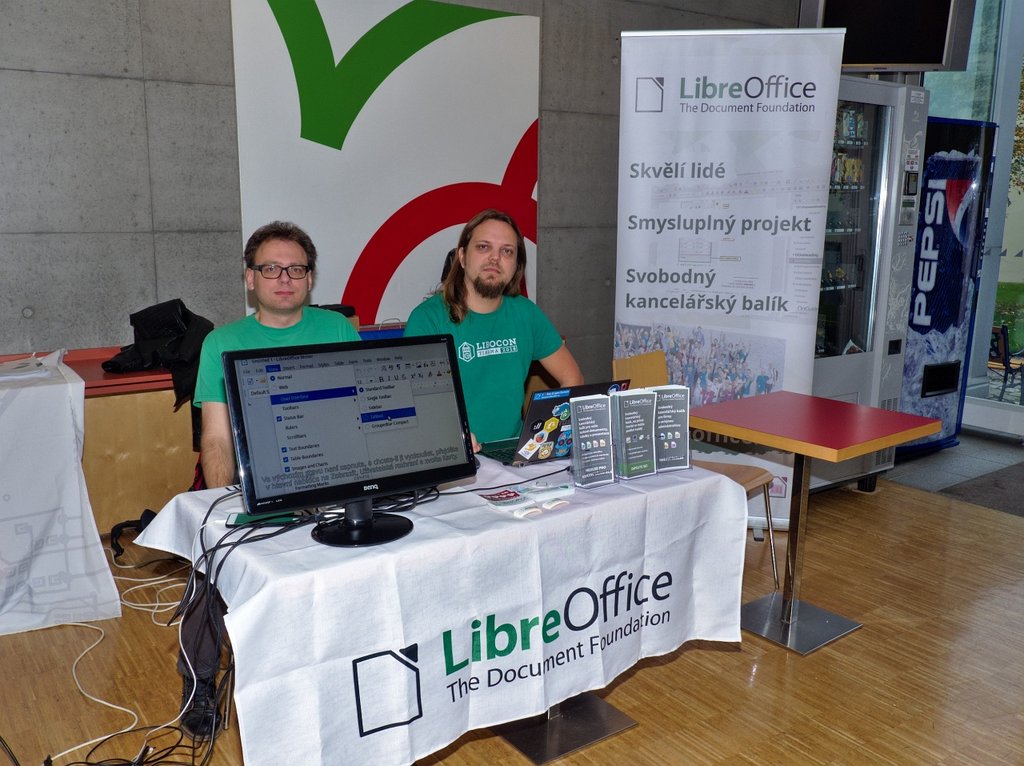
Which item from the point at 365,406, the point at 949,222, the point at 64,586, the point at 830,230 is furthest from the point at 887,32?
the point at 64,586

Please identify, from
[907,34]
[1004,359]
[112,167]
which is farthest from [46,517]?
[1004,359]

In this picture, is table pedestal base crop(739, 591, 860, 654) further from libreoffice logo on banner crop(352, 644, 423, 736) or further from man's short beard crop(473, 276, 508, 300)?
libreoffice logo on banner crop(352, 644, 423, 736)

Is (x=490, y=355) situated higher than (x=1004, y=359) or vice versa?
(x=490, y=355)

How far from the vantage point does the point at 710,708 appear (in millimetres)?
2770

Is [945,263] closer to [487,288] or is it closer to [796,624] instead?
[796,624]

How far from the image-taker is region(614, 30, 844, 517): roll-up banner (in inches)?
158

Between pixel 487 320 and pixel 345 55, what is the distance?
2155mm

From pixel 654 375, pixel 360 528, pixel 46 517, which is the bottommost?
pixel 46 517

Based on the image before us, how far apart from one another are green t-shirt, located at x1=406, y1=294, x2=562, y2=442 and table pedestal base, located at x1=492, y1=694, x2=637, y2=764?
0.96 m

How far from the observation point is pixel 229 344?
2.66m

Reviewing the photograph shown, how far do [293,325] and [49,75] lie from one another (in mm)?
2026

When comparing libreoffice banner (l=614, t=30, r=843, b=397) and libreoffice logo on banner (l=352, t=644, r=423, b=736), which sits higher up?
libreoffice banner (l=614, t=30, r=843, b=397)

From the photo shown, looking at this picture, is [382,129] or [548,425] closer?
[548,425]

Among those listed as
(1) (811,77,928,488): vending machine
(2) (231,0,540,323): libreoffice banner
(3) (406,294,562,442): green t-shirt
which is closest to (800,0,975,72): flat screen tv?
(1) (811,77,928,488): vending machine
